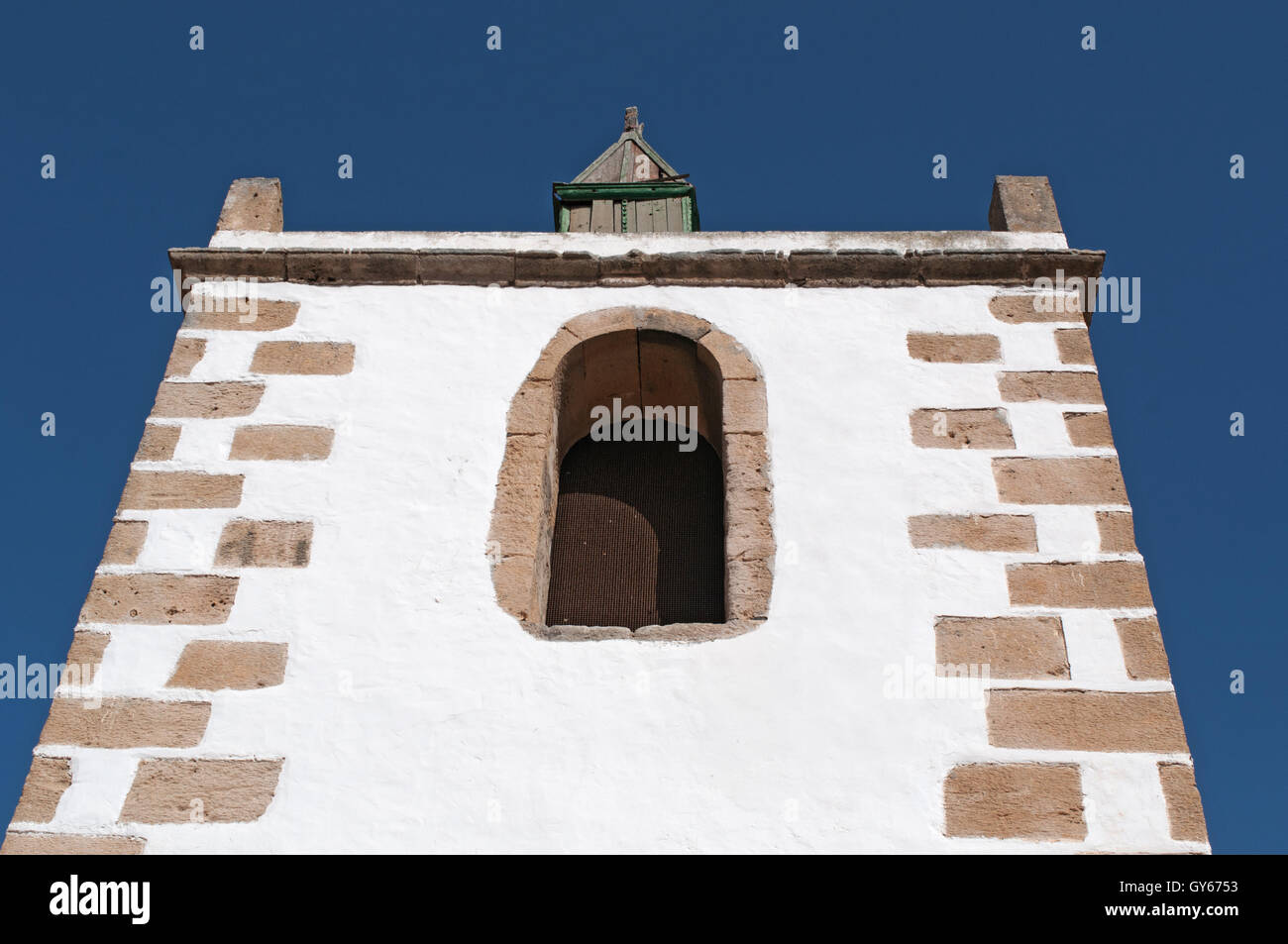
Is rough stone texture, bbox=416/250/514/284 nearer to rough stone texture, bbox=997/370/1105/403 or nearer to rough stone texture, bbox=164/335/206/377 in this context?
rough stone texture, bbox=164/335/206/377

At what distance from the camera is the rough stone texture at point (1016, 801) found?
15.9 ft

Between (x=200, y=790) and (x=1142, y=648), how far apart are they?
333 cm

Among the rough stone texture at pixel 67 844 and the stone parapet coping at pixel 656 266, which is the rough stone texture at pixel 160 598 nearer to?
the rough stone texture at pixel 67 844

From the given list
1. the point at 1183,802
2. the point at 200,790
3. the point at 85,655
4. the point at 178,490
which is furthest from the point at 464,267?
the point at 1183,802

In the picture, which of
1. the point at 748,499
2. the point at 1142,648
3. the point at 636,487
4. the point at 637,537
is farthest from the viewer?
the point at 636,487

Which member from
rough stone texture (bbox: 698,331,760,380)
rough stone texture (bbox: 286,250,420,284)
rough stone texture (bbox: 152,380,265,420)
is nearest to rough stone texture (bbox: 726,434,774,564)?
rough stone texture (bbox: 698,331,760,380)

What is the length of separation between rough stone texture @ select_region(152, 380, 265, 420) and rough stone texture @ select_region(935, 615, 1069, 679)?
3.01 meters

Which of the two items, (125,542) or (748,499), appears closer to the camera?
(125,542)

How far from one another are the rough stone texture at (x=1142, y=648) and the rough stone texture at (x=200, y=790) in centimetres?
301

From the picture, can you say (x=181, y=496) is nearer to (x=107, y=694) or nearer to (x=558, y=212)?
(x=107, y=694)

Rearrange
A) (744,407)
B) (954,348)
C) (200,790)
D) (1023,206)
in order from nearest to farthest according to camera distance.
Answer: (200,790)
(744,407)
(954,348)
(1023,206)

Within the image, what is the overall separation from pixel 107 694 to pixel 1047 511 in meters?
3.57

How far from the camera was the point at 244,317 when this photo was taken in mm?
6691

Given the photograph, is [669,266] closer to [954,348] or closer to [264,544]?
[954,348]
